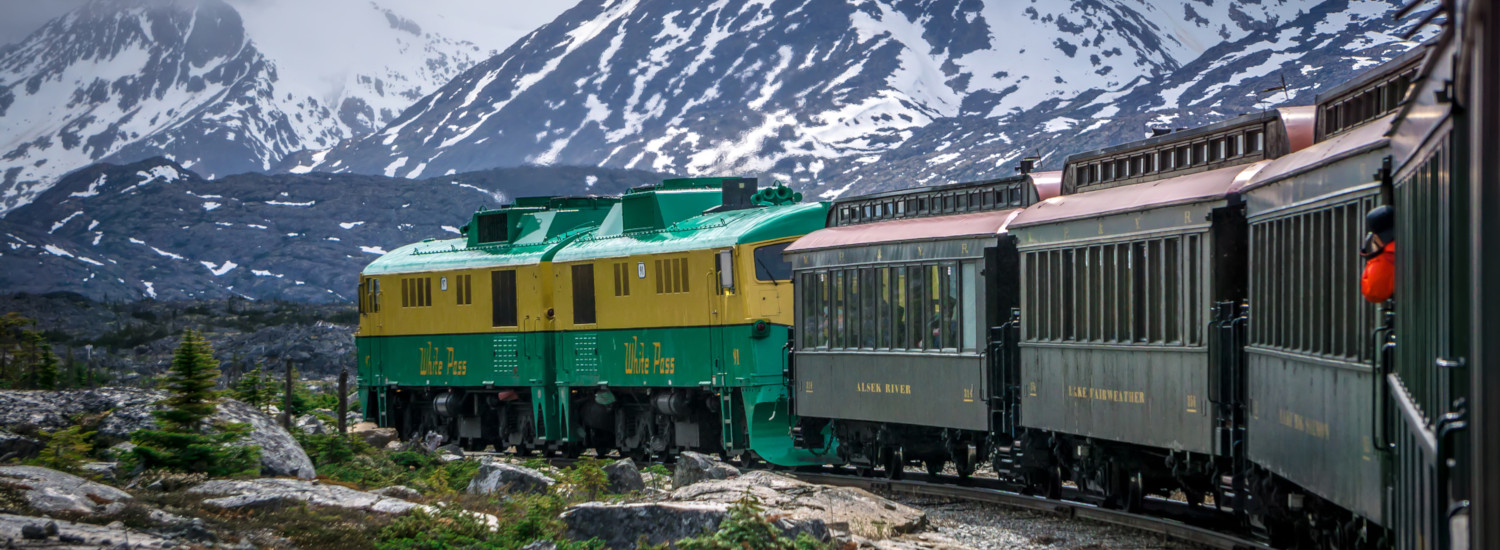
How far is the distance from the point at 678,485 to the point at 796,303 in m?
3.78

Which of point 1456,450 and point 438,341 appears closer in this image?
point 1456,450

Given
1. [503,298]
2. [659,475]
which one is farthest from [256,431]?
[503,298]

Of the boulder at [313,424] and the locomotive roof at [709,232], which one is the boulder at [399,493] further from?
the boulder at [313,424]

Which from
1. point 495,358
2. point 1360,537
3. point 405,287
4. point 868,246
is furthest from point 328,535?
point 405,287

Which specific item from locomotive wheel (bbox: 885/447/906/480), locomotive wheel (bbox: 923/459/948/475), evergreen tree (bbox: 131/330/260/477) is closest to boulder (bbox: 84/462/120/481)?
evergreen tree (bbox: 131/330/260/477)

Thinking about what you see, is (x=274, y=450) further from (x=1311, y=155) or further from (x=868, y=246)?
(x=1311, y=155)

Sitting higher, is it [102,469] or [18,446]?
[18,446]

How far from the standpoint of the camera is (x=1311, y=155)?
10.6 metres

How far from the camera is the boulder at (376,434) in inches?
1145

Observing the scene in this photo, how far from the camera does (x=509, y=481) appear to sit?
18547 mm

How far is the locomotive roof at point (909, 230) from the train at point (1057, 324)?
0.22ft

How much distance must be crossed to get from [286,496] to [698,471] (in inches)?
242

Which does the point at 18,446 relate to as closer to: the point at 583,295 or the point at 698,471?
the point at 698,471

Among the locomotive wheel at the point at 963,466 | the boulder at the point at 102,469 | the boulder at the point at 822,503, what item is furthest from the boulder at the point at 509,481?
the locomotive wheel at the point at 963,466
